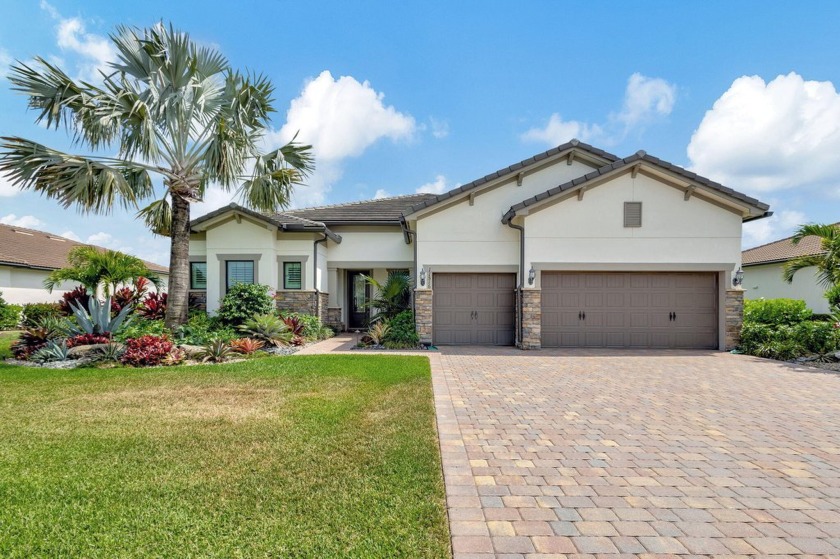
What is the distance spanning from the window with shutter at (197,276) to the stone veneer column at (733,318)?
1821cm

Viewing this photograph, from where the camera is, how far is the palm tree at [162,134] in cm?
1005

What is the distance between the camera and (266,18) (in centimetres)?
1112

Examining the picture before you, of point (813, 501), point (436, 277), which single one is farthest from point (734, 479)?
point (436, 277)

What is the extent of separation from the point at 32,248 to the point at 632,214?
3061cm

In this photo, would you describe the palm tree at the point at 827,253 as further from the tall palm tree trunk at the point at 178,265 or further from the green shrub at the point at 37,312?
the green shrub at the point at 37,312

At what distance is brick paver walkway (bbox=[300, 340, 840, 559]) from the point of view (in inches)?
112

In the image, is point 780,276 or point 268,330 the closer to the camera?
point 268,330

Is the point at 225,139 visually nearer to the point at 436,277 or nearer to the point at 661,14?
the point at 436,277

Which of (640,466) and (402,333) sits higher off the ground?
(402,333)

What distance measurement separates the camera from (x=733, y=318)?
1177cm

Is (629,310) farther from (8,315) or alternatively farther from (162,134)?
(8,315)

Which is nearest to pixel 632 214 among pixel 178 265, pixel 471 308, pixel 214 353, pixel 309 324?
pixel 471 308

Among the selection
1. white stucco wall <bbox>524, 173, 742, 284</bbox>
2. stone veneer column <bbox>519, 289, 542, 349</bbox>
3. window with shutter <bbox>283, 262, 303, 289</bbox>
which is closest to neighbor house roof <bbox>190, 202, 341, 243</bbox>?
window with shutter <bbox>283, 262, 303, 289</bbox>

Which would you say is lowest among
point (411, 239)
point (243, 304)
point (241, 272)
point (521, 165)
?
point (243, 304)
